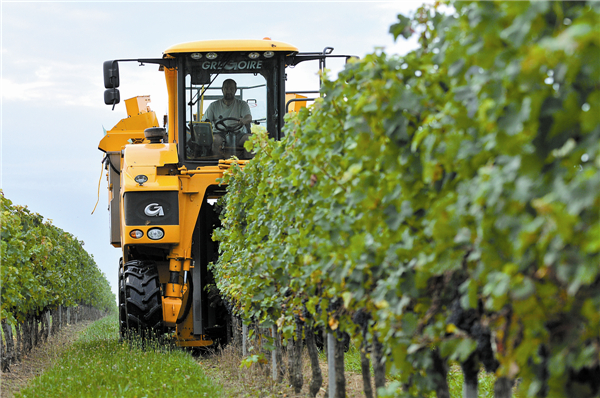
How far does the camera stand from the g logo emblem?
7934 mm

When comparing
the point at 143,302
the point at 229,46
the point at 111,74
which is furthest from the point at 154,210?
the point at 229,46

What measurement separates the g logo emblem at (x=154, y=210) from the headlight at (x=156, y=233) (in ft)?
0.58

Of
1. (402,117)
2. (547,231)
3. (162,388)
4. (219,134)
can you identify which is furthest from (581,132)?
(219,134)

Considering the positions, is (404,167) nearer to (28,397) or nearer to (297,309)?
(297,309)

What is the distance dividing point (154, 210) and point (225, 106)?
153 cm

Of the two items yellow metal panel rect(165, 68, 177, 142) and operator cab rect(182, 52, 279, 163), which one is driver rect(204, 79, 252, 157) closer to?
operator cab rect(182, 52, 279, 163)

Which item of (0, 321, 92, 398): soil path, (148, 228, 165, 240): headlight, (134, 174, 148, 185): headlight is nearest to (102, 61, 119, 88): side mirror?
(134, 174, 148, 185): headlight

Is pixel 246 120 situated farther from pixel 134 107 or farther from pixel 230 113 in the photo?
pixel 134 107

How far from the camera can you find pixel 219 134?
8.31m

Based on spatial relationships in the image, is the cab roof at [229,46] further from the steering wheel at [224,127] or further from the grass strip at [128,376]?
the grass strip at [128,376]

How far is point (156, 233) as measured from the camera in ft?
26.1

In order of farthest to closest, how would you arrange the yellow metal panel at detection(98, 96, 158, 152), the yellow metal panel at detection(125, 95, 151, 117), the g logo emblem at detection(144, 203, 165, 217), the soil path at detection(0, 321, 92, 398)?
the yellow metal panel at detection(125, 95, 151, 117) → the yellow metal panel at detection(98, 96, 158, 152) → the g logo emblem at detection(144, 203, 165, 217) → the soil path at detection(0, 321, 92, 398)

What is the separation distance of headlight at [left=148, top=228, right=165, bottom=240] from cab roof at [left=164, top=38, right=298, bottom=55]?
2198 millimetres

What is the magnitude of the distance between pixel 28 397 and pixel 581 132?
607cm
